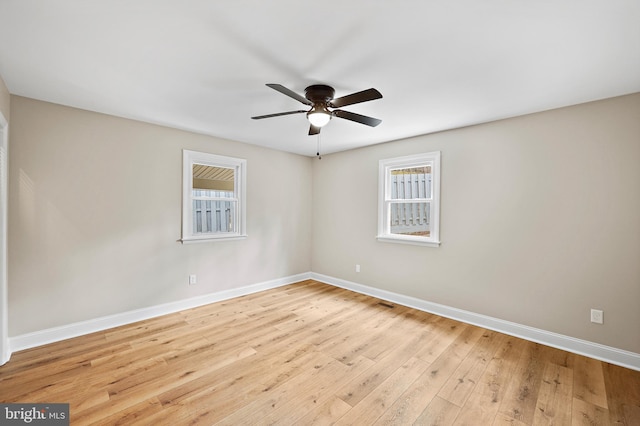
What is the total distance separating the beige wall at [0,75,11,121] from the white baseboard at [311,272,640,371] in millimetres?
4659

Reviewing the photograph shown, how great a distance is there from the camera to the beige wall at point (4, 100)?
7.54 ft

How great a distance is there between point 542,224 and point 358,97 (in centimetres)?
244

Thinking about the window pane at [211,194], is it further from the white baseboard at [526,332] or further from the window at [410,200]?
the white baseboard at [526,332]

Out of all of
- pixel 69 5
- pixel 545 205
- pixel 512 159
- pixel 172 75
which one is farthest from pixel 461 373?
pixel 69 5

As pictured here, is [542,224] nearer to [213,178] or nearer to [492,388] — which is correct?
[492,388]

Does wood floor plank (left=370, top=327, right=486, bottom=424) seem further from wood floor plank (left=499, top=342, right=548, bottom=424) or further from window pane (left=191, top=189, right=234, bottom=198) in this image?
window pane (left=191, top=189, right=234, bottom=198)

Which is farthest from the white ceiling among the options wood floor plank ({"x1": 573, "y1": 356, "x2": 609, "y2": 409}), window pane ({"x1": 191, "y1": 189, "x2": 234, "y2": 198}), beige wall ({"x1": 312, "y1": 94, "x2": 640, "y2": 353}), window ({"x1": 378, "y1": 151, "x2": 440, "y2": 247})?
wood floor plank ({"x1": 573, "y1": 356, "x2": 609, "y2": 409})

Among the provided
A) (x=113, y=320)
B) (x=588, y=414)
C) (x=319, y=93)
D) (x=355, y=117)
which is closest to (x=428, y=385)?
(x=588, y=414)

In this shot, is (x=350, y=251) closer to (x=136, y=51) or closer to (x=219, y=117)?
(x=219, y=117)

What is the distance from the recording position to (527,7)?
145 centimetres

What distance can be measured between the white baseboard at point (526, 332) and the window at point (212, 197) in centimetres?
251

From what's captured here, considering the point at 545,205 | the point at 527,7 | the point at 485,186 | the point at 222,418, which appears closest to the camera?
the point at 527,7

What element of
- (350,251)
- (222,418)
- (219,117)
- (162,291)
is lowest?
(222,418)

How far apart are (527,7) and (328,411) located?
273 centimetres
